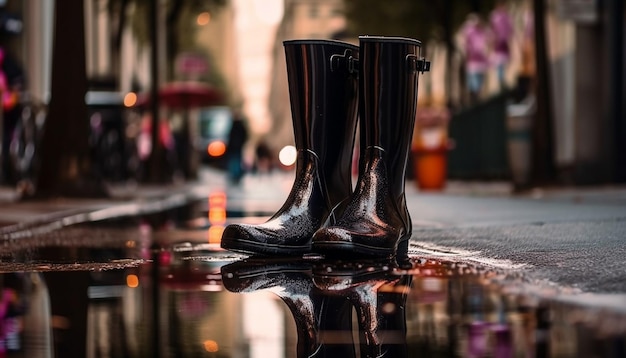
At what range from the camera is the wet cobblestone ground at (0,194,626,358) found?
215cm

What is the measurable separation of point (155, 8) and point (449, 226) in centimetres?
2015

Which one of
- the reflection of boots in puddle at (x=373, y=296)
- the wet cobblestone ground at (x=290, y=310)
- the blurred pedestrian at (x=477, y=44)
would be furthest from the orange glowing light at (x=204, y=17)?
the reflection of boots in puddle at (x=373, y=296)

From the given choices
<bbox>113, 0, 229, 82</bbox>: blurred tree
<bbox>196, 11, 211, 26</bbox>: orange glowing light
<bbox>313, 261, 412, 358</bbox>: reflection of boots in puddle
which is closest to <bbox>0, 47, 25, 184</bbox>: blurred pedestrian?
<bbox>113, 0, 229, 82</bbox>: blurred tree

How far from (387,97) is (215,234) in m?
2.22

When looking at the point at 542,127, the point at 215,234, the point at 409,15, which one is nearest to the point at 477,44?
the point at 409,15

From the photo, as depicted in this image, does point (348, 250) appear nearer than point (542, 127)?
Yes

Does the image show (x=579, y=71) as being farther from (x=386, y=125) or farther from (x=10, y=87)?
(x=386, y=125)

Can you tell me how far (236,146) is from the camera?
31500mm

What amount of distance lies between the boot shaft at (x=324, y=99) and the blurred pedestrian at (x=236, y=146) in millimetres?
25941

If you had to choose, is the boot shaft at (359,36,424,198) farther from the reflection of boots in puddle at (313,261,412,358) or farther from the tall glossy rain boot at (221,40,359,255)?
the reflection of boots in puddle at (313,261,412,358)

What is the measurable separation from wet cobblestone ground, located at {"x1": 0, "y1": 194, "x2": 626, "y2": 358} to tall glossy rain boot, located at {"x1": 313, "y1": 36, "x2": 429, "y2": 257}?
20 cm

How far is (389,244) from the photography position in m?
3.81

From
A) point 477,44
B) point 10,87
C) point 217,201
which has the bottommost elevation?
point 217,201

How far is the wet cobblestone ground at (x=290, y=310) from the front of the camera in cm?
215
